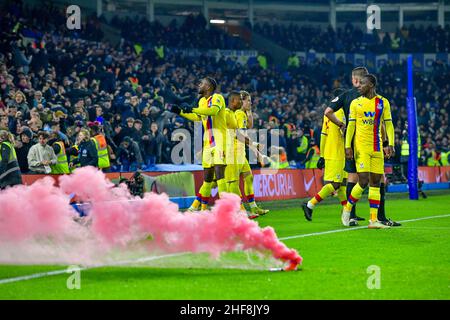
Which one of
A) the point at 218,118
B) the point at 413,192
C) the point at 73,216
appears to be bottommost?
the point at 413,192

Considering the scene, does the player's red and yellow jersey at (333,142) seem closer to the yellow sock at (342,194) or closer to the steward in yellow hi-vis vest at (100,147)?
the yellow sock at (342,194)

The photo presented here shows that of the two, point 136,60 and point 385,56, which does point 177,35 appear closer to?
point 136,60

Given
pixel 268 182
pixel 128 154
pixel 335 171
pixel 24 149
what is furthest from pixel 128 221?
pixel 268 182

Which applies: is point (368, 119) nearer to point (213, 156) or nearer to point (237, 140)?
point (213, 156)

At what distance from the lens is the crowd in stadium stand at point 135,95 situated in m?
20.4

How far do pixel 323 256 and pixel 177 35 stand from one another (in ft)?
102

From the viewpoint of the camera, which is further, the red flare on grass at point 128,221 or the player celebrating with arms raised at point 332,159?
the player celebrating with arms raised at point 332,159

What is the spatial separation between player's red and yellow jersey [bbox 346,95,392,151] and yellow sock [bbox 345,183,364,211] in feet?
2.45

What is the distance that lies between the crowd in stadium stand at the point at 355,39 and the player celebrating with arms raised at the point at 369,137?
1327 inches

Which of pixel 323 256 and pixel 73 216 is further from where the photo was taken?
pixel 323 256

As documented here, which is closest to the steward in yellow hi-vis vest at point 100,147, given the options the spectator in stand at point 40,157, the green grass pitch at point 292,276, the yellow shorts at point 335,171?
the spectator in stand at point 40,157

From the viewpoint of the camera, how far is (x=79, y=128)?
2020 cm

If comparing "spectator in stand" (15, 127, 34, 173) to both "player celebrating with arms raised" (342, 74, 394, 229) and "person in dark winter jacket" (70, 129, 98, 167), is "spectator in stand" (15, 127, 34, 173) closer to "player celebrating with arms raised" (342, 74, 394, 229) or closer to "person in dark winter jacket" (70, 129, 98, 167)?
"person in dark winter jacket" (70, 129, 98, 167)
